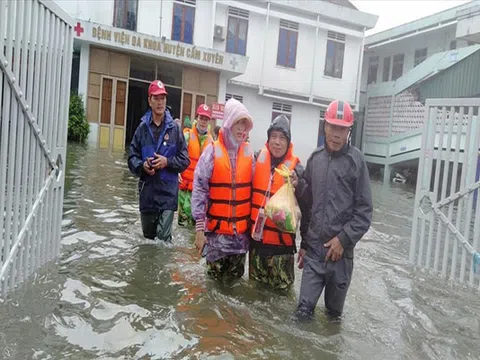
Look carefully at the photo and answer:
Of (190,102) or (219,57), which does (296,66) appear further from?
(190,102)

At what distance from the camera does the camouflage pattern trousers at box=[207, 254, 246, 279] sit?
15.2 ft

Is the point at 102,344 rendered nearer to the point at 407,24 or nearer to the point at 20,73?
the point at 20,73

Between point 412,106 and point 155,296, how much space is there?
926 inches

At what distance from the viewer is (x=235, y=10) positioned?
74.4 ft

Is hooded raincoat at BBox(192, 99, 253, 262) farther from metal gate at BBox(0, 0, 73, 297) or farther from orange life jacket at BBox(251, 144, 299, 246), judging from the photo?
metal gate at BBox(0, 0, 73, 297)

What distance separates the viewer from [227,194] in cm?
444

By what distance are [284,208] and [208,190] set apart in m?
0.80

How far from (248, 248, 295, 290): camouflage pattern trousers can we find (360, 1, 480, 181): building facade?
55.6 feet

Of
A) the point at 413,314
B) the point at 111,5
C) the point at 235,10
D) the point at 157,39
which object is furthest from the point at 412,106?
the point at 413,314

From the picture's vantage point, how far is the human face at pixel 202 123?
7.40m

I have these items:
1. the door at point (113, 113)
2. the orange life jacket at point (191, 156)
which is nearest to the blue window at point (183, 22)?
the door at point (113, 113)

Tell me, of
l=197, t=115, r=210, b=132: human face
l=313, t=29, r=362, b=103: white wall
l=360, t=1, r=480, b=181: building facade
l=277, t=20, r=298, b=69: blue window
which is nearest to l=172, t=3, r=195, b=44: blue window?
l=277, t=20, r=298, b=69: blue window

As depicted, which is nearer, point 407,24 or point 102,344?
point 102,344

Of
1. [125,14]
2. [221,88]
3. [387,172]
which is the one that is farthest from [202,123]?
[387,172]
